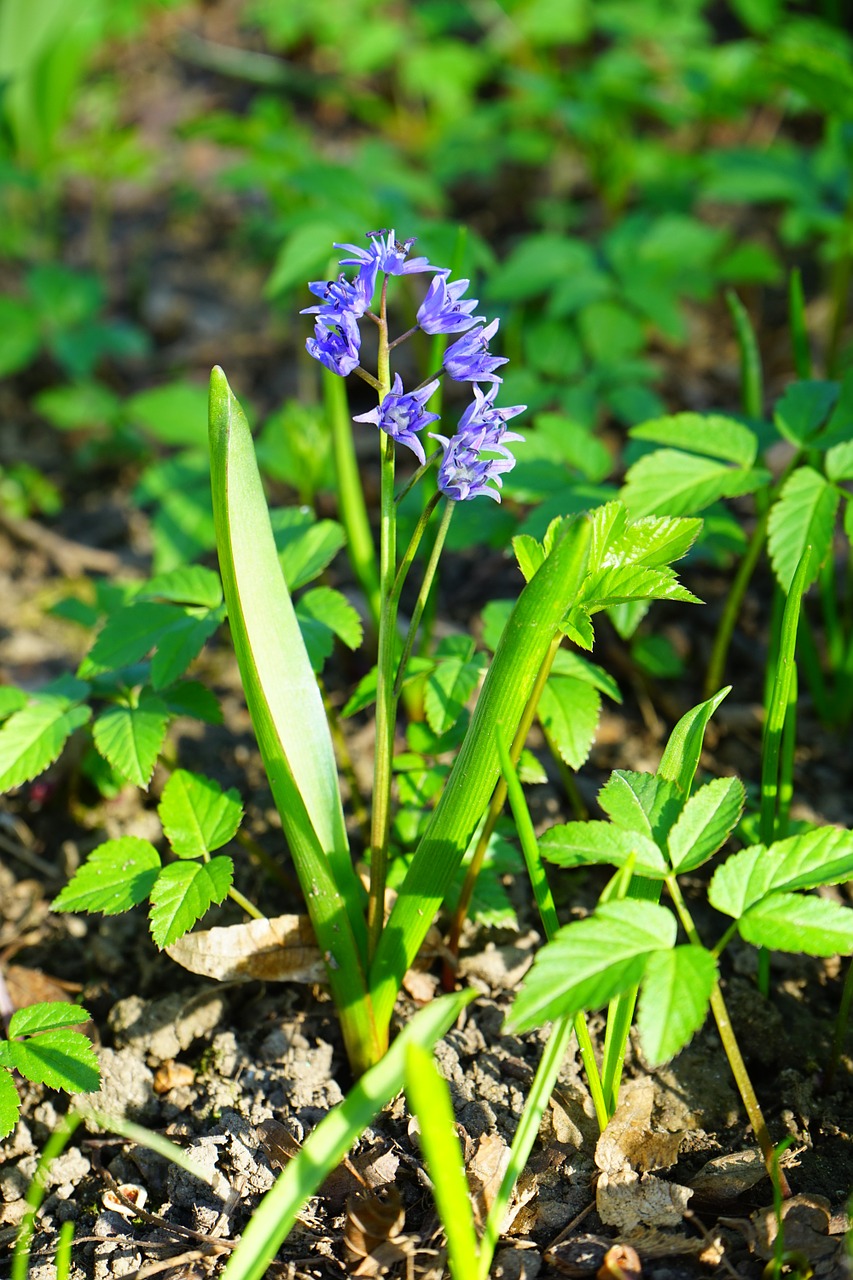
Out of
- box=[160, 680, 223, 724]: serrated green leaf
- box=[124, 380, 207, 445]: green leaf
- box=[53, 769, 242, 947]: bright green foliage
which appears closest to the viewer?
box=[53, 769, 242, 947]: bright green foliage

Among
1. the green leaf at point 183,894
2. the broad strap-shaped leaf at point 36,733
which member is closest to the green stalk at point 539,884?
the green leaf at point 183,894

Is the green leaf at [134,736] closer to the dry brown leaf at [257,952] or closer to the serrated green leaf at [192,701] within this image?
the serrated green leaf at [192,701]

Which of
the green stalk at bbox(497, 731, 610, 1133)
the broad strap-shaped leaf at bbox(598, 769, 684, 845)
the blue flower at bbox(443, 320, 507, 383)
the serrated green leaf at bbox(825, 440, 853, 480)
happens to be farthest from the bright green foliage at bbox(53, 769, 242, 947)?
the serrated green leaf at bbox(825, 440, 853, 480)

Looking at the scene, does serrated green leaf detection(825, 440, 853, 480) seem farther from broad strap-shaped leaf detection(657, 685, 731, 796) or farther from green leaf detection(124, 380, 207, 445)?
green leaf detection(124, 380, 207, 445)

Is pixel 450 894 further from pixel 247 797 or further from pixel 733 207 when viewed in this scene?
pixel 733 207

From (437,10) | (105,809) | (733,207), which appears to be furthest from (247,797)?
(437,10)
